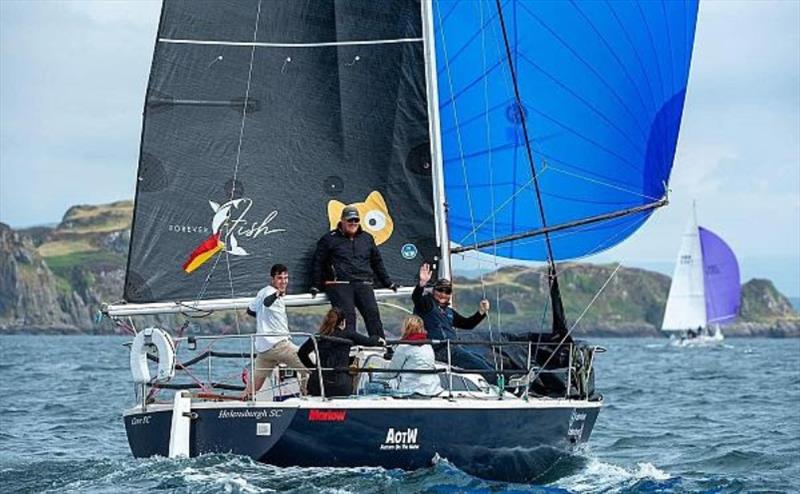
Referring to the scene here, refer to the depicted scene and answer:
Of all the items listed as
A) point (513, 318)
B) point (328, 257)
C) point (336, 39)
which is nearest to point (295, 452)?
point (328, 257)

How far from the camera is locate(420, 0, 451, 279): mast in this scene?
1689 centimetres

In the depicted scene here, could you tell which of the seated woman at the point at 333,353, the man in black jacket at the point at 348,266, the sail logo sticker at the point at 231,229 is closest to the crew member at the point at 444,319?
the man in black jacket at the point at 348,266

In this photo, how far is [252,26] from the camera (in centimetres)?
1697

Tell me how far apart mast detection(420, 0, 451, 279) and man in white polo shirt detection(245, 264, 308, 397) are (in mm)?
2606

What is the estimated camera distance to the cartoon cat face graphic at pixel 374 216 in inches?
661

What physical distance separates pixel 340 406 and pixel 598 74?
6851 mm

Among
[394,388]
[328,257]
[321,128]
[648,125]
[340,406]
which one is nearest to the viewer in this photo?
[340,406]

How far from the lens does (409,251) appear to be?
55.3 ft

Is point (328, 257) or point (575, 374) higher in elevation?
point (328, 257)

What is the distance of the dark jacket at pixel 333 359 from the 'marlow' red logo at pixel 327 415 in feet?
2.44

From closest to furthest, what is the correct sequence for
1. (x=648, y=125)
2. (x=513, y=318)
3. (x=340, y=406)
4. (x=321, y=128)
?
(x=340, y=406) < (x=321, y=128) < (x=648, y=125) < (x=513, y=318)

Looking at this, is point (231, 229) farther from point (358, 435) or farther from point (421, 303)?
point (358, 435)

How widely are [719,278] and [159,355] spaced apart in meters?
82.6

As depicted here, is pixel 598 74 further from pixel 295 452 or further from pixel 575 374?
pixel 295 452
